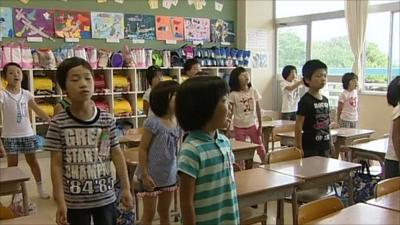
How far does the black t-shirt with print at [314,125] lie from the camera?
343 cm

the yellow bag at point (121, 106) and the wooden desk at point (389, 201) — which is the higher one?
the yellow bag at point (121, 106)

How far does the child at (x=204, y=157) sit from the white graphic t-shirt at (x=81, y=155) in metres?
0.50

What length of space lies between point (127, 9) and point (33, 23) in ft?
5.14

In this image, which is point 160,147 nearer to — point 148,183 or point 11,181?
point 148,183

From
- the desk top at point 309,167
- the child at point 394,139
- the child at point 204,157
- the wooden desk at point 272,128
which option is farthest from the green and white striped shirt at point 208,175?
the wooden desk at point 272,128

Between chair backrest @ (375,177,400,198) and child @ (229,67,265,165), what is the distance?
7.35 ft

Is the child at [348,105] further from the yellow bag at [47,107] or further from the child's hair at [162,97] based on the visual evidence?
the yellow bag at [47,107]

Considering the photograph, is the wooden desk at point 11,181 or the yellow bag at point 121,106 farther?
the yellow bag at point 121,106

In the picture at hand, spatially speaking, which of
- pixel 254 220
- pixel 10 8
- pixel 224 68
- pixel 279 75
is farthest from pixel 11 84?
pixel 279 75

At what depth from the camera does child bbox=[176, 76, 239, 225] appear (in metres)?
1.61

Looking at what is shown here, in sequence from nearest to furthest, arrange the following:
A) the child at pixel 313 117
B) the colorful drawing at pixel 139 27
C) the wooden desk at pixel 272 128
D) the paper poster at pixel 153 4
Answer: the child at pixel 313 117, the wooden desk at pixel 272 128, the colorful drawing at pixel 139 27, the paper poster at pixel 153 4

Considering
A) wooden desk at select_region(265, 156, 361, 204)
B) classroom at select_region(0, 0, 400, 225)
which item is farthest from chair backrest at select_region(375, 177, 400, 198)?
wooden desk at select_region(265, 156, 361, 204)

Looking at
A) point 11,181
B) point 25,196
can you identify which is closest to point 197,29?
point 25,196

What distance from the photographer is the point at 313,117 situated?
11.3 ft
